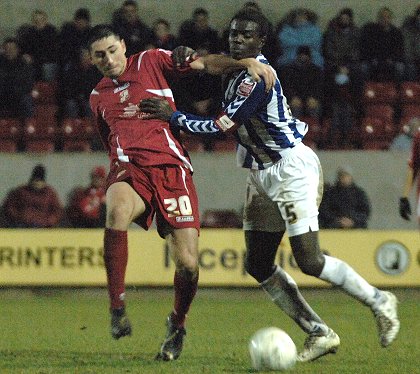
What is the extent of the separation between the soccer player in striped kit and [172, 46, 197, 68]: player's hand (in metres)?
0.29

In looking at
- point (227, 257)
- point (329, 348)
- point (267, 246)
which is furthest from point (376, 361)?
point (227, 257)

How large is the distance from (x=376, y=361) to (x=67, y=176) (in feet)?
27.3

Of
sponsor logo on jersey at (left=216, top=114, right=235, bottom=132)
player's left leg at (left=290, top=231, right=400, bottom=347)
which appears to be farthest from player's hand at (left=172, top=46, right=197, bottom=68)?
player's left leg at (left=290, top=231, right=400, bottom=347)

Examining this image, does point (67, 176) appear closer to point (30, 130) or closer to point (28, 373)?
point (30, 130)

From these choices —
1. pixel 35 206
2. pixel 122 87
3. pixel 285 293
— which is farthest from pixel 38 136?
pixel 285 293

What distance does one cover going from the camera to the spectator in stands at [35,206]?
13.8 m

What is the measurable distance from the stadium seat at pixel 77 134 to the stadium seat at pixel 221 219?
1948 millimetres

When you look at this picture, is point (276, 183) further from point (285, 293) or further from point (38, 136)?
point (38, 136)

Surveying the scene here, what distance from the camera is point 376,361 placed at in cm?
721

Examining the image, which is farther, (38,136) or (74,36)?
(74,36)

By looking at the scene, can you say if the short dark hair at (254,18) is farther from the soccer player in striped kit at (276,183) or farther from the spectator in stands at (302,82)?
the spectator in stands at (302,82)

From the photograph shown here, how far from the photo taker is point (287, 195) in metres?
7.14

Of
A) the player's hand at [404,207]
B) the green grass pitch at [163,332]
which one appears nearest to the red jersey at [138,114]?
the green grass pitch at [163,332]

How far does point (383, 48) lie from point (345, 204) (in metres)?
3.18
